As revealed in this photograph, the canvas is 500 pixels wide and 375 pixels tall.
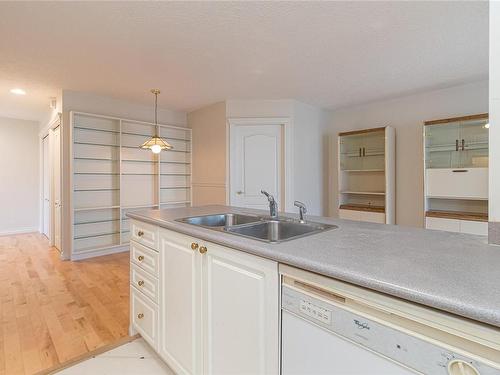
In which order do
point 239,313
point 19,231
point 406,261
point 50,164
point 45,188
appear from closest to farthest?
point 406,261, point 239,313, point 50,164, point 45,188, point 19,231

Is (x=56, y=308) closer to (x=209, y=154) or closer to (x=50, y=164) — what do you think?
(x=209, y=154)

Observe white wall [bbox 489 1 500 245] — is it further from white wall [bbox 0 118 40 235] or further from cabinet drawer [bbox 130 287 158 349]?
white wall [bbox 0 118 40 235]

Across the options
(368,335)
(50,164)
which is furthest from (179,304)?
(50,164)

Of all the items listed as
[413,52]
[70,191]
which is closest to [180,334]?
[413,52]

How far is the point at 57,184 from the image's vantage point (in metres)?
4.41

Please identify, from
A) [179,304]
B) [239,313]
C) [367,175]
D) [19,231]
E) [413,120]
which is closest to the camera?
[239,313]

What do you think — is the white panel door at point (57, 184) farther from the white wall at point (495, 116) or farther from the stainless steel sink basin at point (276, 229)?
the white wall at point (495, 116)

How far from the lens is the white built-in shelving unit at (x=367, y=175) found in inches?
161

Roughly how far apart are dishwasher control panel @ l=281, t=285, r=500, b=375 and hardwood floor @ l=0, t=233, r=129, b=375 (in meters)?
1.74

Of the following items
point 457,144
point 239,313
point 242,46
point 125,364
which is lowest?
point 125,364

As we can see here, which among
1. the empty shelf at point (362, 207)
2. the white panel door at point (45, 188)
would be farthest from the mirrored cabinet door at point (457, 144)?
the white panel door at point (45, 188)

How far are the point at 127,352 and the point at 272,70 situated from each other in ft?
9.89

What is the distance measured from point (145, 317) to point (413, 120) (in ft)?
14.0

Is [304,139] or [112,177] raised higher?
[304,139]
